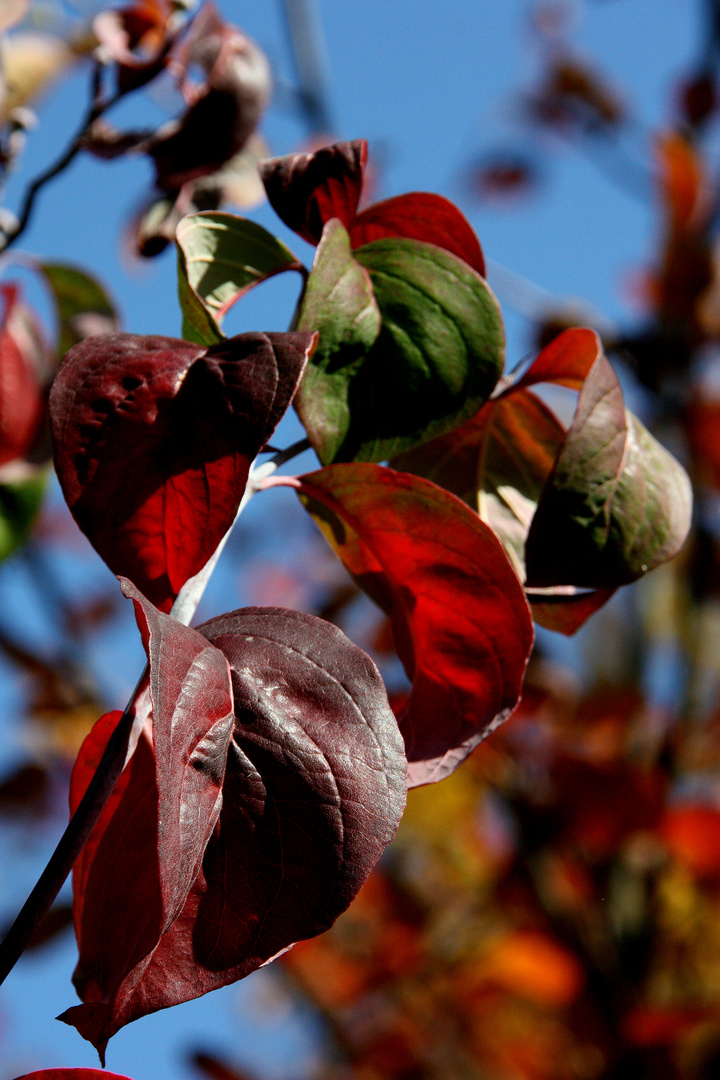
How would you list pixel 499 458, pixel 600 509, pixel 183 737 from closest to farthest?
1. pixel 183 737
2. pixel 600 509
3. pixel 499 458

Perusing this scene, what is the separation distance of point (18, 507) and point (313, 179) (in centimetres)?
39

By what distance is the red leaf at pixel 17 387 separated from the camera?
0.63 meters

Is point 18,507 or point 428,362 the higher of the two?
point 428,362

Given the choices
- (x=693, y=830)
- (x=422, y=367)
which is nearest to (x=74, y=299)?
(x=422, y=367)

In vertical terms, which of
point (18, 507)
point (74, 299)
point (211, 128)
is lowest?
point (18, 507)

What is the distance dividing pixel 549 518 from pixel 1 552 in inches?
18.8

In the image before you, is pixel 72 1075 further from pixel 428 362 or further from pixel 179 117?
pixel 179 117

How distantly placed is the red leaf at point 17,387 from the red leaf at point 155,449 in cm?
34

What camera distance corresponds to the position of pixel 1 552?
25.9 inches

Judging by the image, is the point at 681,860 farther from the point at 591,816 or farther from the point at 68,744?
the point at 68,744

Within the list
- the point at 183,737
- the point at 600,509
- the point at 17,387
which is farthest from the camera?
the point at 17,387

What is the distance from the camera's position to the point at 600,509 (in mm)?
358

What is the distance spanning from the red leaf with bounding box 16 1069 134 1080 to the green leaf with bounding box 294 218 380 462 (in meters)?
0.24

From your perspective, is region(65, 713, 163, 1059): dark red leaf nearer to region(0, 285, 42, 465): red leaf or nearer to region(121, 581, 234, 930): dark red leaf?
region(121, 581, 234, 930): dark red leaf
